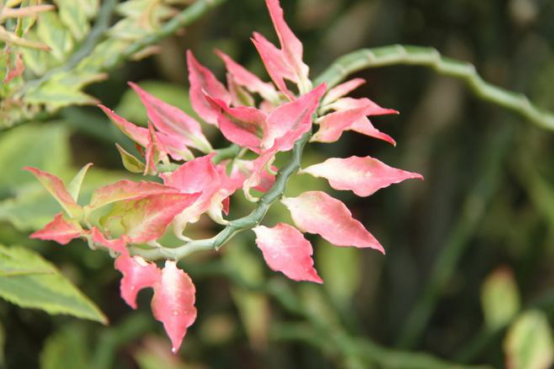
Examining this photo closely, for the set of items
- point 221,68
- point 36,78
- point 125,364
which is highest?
point 36,78

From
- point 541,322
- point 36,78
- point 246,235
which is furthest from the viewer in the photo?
point 246,235

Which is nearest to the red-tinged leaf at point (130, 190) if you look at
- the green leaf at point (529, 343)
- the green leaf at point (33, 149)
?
the green leaf at point (33, 149)

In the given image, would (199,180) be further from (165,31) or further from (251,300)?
(251,300)

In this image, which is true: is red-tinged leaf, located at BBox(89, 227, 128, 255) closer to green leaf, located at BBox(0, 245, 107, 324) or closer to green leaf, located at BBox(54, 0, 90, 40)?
green leaf, located at BBox(0, 245, 107, 324)

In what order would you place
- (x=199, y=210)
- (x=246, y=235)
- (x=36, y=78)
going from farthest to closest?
1. (x=246, y=235)
2. (x=36, y=78)
3. (x=199, y=210)

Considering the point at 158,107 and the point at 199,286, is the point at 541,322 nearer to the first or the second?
the point at 199,286

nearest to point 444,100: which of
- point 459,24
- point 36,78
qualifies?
point 459,24

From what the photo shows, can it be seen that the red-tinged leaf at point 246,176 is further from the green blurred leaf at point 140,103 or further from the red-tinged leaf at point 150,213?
the green blurred leaf at point 140,103

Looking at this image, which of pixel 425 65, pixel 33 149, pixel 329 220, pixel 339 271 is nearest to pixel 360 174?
pixel 329 220
